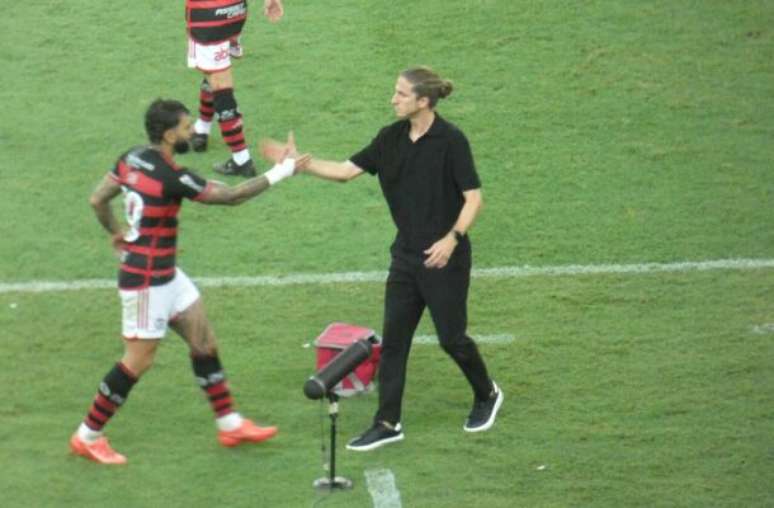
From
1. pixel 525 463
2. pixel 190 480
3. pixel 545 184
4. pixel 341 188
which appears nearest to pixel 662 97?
pixel 545 184

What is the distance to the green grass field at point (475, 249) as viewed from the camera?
32.9 ft

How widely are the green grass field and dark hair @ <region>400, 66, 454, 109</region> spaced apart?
6.55 ft

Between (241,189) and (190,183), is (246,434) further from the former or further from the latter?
(190,183)

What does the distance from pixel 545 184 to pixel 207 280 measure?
2.85 meters

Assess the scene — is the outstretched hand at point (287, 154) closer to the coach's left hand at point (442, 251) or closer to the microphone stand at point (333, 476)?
the coach's left hand at point (442, 251)

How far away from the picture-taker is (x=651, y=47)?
15625 mm

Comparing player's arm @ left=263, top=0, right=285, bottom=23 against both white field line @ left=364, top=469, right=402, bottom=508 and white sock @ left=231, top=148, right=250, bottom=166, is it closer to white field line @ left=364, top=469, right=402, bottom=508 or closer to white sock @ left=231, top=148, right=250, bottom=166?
white sock @ left=231, top=148, right=250, bottom=166

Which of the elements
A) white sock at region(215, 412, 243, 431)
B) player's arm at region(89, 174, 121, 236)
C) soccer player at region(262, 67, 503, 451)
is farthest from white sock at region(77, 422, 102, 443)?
soccer player at region(262, 67, 503, 451)

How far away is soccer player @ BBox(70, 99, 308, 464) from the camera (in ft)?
31.4

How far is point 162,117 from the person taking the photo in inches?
377

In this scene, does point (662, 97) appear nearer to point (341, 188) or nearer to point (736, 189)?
point (736, 189)

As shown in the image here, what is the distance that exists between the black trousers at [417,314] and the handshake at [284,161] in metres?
0.80

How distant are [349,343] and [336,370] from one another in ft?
3.48

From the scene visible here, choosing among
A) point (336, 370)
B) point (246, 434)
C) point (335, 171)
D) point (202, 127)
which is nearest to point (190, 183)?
point (335, 171)
